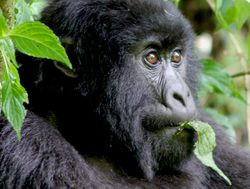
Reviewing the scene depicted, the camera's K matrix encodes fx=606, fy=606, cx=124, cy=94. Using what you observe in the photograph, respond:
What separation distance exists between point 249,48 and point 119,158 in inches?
40.2

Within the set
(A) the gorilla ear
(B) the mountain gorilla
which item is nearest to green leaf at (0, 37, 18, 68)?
(B) the mountain gorilla

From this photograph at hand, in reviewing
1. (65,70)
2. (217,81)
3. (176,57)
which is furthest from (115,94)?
(217,81)

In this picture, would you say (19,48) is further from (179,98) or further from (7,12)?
(179,98)

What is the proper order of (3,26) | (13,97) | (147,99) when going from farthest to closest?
1. (147,99)
2. (13,97)
3. (3,26)

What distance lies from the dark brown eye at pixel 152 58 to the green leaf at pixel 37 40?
4.28ft

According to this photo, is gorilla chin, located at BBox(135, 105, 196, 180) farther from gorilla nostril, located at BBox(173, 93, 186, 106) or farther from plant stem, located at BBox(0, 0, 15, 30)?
plant stem, located at BBox(0, 0, 15, 30)

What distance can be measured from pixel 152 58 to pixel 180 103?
0.43 m

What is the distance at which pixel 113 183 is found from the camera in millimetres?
3426

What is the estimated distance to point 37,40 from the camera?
7.89ft

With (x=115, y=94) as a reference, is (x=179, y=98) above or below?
above

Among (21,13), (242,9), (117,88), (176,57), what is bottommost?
(117,88)

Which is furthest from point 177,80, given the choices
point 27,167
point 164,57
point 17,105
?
point 17,105

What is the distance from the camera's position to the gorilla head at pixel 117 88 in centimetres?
350

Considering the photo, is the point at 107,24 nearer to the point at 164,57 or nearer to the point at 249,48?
the point at 164,57
